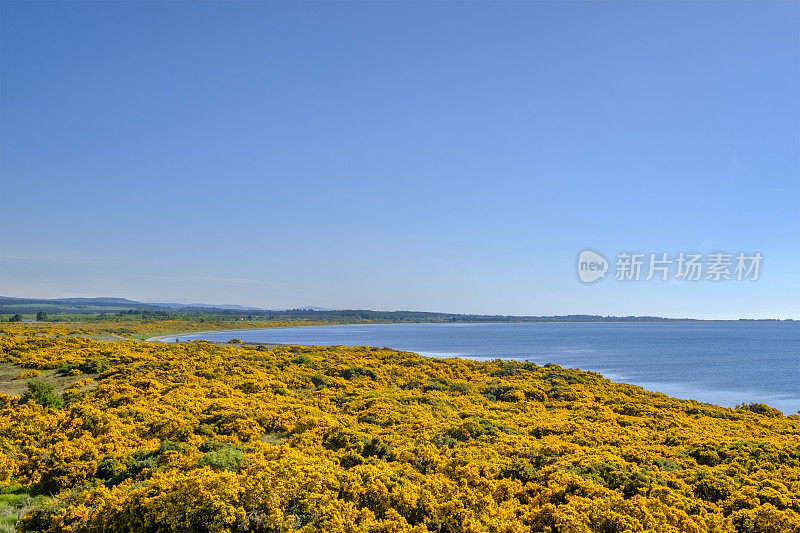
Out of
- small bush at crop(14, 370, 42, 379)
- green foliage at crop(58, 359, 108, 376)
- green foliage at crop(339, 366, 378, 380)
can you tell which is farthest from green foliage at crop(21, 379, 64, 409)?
green foliage at crop(339, 366, 378, 380)

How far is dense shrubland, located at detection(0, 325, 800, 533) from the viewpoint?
9391 mm

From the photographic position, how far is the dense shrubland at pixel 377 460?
939 centimetres

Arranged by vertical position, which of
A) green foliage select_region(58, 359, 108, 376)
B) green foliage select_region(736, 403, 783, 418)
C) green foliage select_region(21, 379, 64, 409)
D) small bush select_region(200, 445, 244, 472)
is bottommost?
green foliage select_region(736, 403, 783, 418)

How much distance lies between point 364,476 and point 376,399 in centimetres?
1173

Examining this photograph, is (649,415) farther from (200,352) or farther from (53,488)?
(200,352)

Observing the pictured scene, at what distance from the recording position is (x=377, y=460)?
13000mm

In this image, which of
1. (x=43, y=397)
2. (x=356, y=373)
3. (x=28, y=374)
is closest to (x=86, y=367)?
(x=28, y=374)

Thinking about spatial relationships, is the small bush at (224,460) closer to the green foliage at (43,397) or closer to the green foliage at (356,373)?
the green foliage at (43,397)

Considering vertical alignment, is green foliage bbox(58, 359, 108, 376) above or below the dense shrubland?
below

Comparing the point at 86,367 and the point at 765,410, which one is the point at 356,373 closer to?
the point at 86,367

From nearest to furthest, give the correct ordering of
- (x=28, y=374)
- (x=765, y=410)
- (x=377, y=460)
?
(x=377, y=460)
(x=28, y=374)
(x=765, y=410)

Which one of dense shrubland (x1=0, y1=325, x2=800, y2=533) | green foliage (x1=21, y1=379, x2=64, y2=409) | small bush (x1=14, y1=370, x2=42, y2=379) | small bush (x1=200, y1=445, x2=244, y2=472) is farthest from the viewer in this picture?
small bush (x1=14, y1=370, x2=42, y2=379)

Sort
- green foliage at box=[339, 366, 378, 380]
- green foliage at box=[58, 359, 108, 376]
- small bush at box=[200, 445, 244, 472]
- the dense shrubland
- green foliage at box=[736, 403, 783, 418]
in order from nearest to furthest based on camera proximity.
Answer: the dense shrubland → small bush at box=[200, 445, 244, 472] → green foliage at box=[736, 403, 783, 418] → green foliage at box=[58, 359, 108, 376] → green foliage at box=[339, 366, 378, 380]

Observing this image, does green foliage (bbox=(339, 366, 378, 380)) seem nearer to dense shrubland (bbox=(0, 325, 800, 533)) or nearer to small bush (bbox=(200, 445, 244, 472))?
dense shrubland (bbox=(0, 325, 800, 533))
